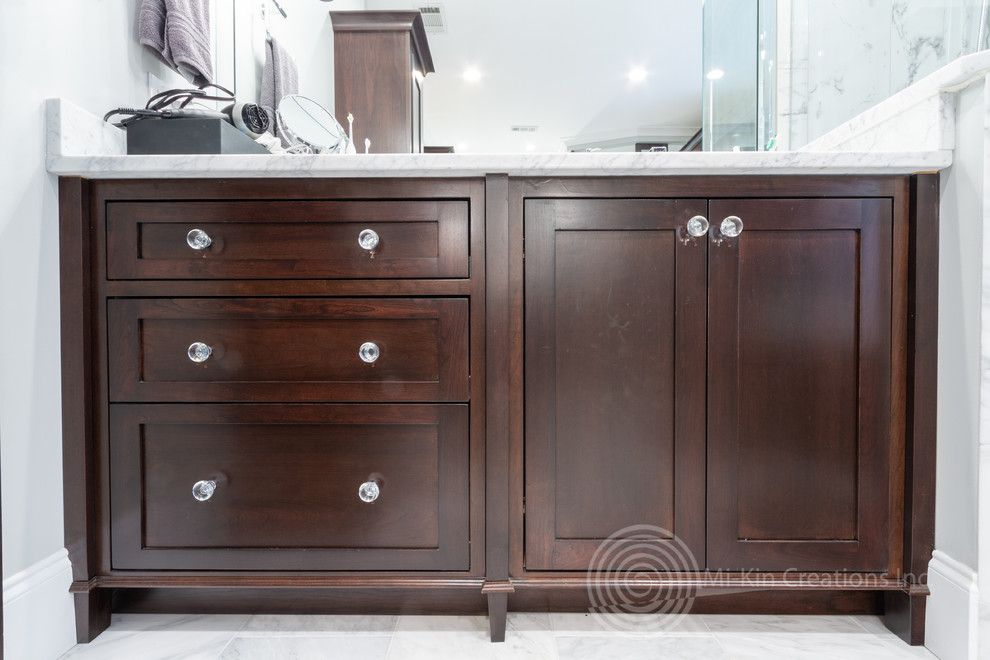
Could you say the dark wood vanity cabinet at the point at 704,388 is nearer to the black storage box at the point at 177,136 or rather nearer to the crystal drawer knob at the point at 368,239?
the crystal drawer knob at the point at 368,239

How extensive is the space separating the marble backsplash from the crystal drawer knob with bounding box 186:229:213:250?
1.62 metres

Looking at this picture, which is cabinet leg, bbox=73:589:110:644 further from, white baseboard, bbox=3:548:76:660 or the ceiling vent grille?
the ceiling vent grille

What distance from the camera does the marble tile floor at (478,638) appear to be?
0.91 meters

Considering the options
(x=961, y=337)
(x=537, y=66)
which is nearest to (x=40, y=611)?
(x=961, y=337)

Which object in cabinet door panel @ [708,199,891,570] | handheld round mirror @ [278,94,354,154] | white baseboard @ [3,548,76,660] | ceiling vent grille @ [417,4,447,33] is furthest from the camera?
ceiling vent grille @ [417,4,447,33]

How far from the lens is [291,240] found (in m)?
0.95

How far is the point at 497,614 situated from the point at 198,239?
0.94 meters

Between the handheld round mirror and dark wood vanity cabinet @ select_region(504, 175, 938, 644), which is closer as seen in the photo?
dark wood vanity cabinet @ select_region(504, 175, 938, 644)

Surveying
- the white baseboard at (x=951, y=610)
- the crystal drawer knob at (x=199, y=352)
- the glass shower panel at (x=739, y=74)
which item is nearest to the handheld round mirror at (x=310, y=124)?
the crystal drawer knob at (x=199, y=352)

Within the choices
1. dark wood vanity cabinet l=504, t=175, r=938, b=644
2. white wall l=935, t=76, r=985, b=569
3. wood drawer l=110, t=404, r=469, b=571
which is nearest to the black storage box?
wood drawer l=110, t=404, r=469, b=571

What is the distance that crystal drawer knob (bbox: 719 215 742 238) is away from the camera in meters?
0.92

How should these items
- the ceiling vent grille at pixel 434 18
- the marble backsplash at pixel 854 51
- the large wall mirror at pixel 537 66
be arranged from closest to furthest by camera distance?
1. the marble backsplash at pixel 854 51
2. the large wall mirror at pixel 537 66
3. the ceiling vent grille at pixel 434 18

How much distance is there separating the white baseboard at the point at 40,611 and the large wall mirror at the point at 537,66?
1357mm

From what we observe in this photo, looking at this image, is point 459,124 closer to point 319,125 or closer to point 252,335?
point 319,125
